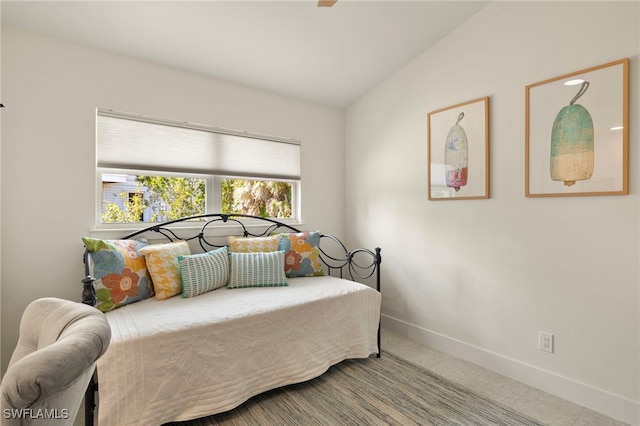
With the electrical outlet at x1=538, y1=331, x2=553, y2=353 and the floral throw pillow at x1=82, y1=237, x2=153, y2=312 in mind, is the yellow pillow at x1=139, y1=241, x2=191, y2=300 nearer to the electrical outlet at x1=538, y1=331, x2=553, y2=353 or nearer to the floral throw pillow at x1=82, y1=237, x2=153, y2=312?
the floral throw pillow at x1=82, y1=237, x2=153, y2=312

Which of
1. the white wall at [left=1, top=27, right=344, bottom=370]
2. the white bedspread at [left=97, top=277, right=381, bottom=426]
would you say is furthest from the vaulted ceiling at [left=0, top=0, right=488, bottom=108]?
the white bedspread at [left=97, top=277, right=381, bottom=426]

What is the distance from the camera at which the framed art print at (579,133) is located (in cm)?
182

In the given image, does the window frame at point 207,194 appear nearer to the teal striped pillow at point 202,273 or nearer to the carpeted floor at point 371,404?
the teal striped pillow at point 202,273

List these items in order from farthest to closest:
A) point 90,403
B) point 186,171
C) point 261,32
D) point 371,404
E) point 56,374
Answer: point 186,171
point 261,32
point 371,404
point 90,403
point 56,374

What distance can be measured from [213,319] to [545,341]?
2092 mm

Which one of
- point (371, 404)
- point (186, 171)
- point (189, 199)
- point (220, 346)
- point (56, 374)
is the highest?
point (186, 171)

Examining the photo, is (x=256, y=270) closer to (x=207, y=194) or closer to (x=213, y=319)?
(x=213, y=319)

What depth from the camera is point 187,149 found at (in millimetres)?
2686

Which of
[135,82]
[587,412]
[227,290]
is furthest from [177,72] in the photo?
[587,412]

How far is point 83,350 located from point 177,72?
247 centimetres

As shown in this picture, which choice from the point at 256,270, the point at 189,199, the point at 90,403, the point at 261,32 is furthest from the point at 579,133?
the point at 90,403

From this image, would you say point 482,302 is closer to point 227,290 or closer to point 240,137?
point 227,290

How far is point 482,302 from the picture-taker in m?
2.45

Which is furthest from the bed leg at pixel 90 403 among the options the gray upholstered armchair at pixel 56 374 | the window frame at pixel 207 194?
the window frame at pixel 207 194
